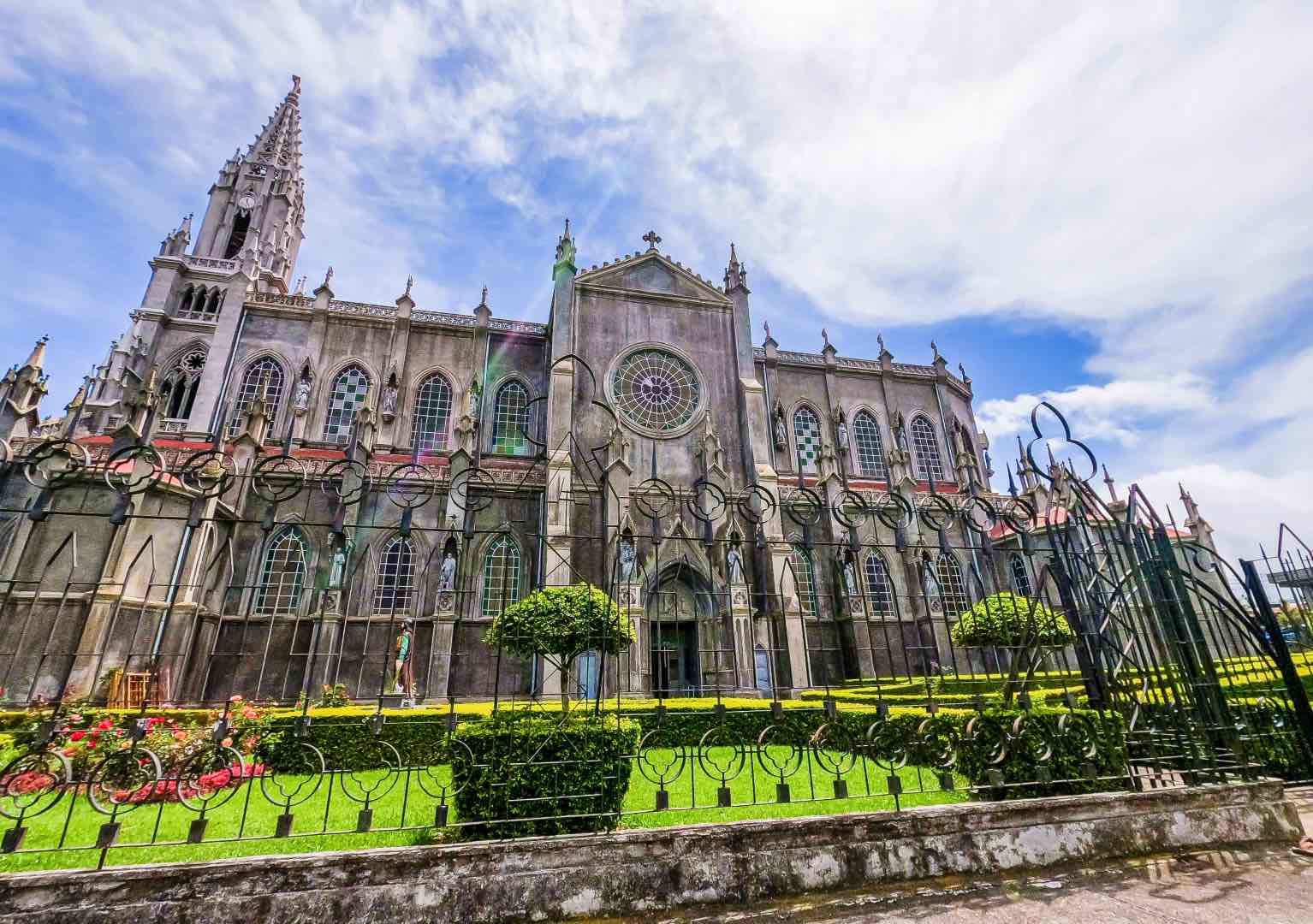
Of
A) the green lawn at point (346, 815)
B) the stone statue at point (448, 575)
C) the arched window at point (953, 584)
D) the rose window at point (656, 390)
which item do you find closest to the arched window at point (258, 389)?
the stone statue at point (448, 575)

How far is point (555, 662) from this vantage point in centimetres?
1113

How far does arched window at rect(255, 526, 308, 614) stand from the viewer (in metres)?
18.4

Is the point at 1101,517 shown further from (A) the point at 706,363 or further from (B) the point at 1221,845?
(A) the point at 706,363

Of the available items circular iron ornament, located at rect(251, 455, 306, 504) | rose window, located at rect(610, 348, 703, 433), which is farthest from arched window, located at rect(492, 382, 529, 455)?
circular iron ornament, located at rect(251, 455, 306, 504)

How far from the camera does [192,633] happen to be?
52.1ft

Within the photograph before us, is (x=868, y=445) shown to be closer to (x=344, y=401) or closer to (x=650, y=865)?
(x=344, y=401)

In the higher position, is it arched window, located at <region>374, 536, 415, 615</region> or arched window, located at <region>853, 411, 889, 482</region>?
arched window, located at <region>853, 411, 889, 482</region>

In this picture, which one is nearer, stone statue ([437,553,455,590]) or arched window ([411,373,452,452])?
stone statue ([437,553,455,590])

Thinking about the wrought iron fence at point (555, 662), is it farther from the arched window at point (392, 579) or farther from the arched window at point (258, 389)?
the arched window at point (258, 389)

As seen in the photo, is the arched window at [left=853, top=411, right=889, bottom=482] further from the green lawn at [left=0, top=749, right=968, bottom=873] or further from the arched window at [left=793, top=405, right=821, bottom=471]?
the green lawn at [left=0, top=749, right=968, bottom=873]

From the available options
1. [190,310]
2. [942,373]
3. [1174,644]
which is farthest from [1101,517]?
[190,310]

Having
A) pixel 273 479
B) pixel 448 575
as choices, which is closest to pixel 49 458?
pixel 273 479

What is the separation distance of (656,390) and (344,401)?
1283 cm

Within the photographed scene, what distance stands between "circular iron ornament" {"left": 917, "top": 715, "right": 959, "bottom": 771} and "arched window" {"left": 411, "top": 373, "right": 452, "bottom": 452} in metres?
20.4
